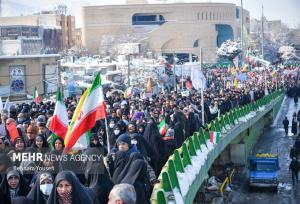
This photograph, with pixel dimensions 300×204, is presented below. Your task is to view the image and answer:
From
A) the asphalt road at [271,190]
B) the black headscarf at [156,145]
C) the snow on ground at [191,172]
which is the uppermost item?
the black headscarf at [156,145]

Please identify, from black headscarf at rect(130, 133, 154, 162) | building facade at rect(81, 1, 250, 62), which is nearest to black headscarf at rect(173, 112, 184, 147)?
black headscarf at rect(130, 133, 154, 162)

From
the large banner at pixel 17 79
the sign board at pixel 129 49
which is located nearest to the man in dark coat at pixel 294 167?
the large banner at pixel 17 79

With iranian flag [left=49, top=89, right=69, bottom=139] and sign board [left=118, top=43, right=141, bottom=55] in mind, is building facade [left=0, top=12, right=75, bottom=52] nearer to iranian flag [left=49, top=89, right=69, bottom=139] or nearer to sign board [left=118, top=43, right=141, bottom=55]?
sign board [left=118, top=43, right=141, bottom=55]

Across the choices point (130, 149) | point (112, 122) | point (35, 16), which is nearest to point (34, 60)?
point (112, 122)

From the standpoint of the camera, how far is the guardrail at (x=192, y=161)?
27.7 feet

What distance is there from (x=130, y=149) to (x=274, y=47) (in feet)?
259

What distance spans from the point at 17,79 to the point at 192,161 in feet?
60.8

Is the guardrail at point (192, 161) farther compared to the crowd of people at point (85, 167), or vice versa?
the guardrail at point (192, 161)

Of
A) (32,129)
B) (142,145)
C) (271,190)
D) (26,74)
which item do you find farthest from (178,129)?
(26,74)

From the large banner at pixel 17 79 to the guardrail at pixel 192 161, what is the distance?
34.3 ft

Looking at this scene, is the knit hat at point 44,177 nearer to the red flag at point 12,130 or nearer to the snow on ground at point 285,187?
the red flag at point 12,130

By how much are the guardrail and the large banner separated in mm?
10461

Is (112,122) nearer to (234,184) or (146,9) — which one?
(234,184)

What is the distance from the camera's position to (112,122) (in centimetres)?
1209
